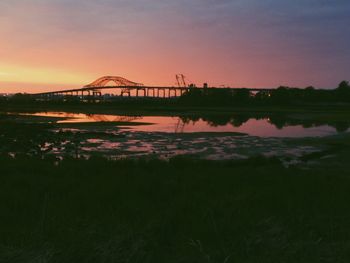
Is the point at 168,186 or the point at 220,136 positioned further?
the point at 220,136

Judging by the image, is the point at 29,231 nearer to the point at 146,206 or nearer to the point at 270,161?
the point at 146,206

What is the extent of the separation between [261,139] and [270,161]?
11.9 metres

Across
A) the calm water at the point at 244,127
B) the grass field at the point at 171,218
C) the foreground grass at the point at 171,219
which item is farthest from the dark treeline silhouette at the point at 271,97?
the foreground grass at the point at 171,219

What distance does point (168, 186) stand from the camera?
10570 millimetres

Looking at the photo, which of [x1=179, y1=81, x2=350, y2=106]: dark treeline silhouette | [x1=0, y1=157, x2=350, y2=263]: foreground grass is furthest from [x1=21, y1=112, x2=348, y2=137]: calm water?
[x1=179, y1=81, x2=350, y2=106]: dark treeline silhouette

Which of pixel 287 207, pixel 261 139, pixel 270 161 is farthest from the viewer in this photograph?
pixel 261 139

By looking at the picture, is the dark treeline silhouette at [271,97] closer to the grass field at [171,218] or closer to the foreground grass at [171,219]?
the grass field at [171,218]

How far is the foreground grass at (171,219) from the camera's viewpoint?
19.2 ft

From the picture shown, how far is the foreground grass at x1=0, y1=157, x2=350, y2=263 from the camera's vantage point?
230 inches

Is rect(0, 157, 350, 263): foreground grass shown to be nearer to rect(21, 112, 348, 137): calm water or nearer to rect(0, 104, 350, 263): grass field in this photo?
rect(0, 104, 350, 263): grass field

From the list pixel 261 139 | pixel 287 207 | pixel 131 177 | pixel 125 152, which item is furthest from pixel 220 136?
pixel 287 207

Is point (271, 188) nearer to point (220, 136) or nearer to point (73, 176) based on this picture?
point (73, 176)

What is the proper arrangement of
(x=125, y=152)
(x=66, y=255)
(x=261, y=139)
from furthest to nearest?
(x=261, y=139)
(x=125, y=152)
(x=66, y=255)

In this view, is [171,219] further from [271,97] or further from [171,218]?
[271,97]
